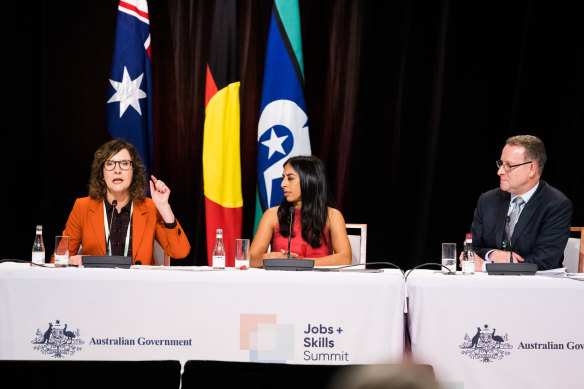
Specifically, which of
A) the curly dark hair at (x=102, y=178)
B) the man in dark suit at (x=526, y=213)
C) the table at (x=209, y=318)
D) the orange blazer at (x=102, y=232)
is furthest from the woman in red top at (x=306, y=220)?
the table at (x=209, y=318)

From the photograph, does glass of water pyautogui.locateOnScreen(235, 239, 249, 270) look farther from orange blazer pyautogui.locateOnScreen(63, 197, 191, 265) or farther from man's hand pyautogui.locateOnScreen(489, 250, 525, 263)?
man's hand pyautogui.locateOnScreen(489, 250, 525, 263)

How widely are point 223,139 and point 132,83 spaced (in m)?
0.74

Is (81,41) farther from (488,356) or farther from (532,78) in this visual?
(488,356)

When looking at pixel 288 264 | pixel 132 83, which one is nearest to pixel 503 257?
pixel 288 264

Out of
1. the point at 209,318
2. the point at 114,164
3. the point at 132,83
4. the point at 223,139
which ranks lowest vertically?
the point at 209,318

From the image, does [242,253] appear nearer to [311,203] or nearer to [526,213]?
[311,203]

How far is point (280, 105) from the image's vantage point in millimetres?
4574

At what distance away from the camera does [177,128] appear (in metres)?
5.01

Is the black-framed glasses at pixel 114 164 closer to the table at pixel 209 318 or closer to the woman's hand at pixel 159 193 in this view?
the woman's hand at pixel 159 193

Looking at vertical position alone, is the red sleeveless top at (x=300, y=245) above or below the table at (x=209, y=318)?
above

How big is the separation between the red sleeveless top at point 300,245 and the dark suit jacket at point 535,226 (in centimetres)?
82

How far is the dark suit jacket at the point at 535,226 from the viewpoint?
10.7 feet

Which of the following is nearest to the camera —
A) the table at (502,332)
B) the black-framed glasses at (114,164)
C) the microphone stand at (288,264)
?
the table at (502,332)

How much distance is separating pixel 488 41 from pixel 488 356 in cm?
284
